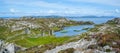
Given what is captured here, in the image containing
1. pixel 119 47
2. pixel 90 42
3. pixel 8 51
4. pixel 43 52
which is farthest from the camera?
pixel 8 51

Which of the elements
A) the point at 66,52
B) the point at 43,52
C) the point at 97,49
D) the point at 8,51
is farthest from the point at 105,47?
the point at 8,51

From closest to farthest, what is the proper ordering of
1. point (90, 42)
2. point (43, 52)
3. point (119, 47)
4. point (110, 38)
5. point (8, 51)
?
point (119, 47) < point (110, 38) < point (90, 42) < point (43, 52) < point (8, 51)

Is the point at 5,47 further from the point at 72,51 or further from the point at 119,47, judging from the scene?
the point at 119,47

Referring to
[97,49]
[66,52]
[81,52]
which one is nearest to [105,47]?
[97,49]

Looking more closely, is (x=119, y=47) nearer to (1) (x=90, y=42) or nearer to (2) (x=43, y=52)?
(1) (x=90, y=42)

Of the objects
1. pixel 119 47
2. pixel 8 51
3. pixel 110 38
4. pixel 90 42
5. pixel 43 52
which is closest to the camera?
pixel 119 47

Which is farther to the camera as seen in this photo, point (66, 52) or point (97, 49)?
point (66, 52)

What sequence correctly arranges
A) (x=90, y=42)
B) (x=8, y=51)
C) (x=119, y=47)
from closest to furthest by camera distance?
1. (x=119, y=47)
2. (x=90, y=42)
3. (x=8, y=51)

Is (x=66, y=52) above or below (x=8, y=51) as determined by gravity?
above

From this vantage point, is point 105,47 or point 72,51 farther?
point 72,51
